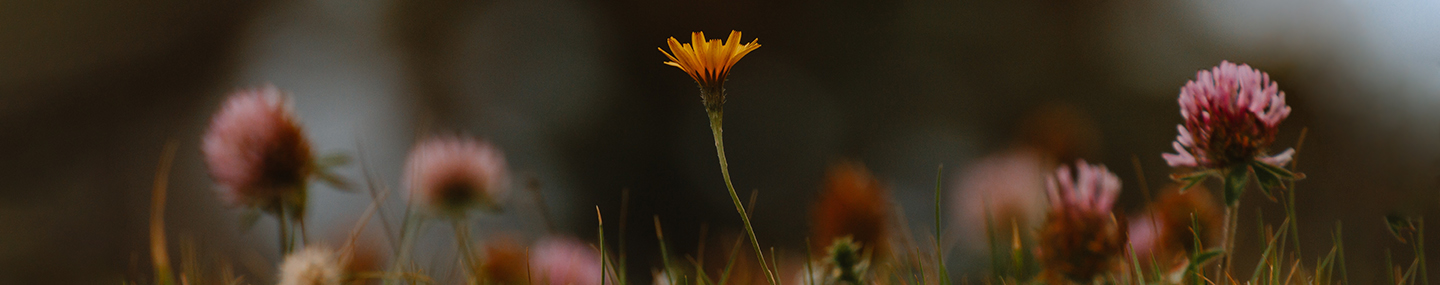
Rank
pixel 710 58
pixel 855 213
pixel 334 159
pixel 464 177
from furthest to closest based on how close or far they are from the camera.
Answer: pixel 464 177 < pixel 855 213 < pixel 334 159 < pixel 710 58

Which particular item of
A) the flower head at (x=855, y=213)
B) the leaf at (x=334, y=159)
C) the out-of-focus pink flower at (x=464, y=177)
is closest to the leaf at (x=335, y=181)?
the leaf at (x=334, y=159)

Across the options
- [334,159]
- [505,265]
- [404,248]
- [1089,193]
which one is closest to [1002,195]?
[1089,193]

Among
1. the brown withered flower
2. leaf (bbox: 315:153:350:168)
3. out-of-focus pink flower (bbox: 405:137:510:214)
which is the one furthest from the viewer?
out-of-focus pink flower (bbox: 405:137:510:214)

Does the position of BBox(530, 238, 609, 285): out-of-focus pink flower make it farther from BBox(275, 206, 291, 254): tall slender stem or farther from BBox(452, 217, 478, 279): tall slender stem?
BBox(275, 206, 291, 254): tall slender stem

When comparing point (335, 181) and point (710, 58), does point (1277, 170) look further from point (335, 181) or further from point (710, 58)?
point (335, 181)

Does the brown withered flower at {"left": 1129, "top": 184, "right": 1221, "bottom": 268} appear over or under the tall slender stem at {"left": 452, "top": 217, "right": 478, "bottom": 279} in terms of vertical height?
under

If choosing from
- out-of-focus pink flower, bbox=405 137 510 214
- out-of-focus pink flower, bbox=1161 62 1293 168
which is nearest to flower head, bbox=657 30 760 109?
out-of-focus pink flower, bbox=1161 62 1293 168
